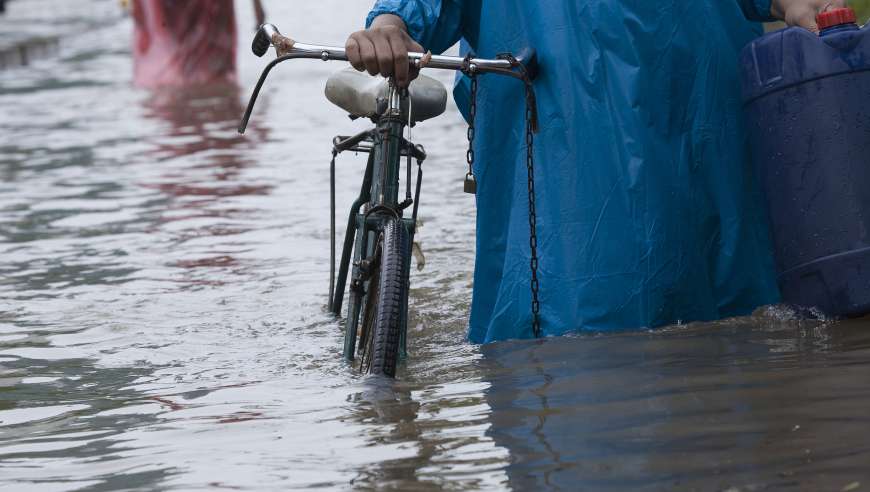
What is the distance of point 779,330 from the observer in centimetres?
331

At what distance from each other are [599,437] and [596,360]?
67cm

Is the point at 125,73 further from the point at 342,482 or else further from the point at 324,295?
the point at 342,482

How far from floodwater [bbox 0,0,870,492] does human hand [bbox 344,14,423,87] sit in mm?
867

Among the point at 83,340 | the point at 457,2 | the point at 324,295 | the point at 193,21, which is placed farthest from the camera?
the point at 193,21

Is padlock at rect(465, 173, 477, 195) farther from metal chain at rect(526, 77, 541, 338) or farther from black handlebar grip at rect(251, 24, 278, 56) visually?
black handlebar grip at rect(251, 24, 278, 56)

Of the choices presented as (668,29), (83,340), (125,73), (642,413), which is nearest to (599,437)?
(642,413)

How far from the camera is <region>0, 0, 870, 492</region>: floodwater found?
2342 mm

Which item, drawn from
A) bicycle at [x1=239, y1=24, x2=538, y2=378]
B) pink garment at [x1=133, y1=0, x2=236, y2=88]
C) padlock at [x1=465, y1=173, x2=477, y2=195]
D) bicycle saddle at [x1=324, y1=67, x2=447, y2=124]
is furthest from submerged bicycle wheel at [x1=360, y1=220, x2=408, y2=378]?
pink garment at [x1=133, y1=0, x2=236, y2=88]

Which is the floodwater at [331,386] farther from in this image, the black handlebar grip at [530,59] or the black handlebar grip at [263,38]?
the black handlebar grip at [263,38]

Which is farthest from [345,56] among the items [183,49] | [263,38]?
[183,49]

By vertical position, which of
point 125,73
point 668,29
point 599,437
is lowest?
point 599,437

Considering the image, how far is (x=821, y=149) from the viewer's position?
10.3 feet

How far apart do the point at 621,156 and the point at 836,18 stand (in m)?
0.72

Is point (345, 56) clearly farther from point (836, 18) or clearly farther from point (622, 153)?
point (836, 18)
